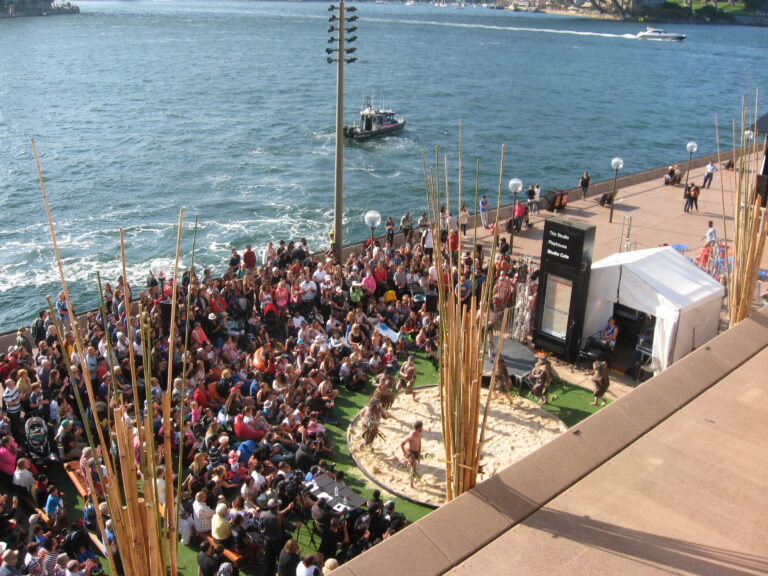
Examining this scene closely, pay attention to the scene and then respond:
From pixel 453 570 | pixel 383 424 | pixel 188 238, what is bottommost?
pixel 188 238

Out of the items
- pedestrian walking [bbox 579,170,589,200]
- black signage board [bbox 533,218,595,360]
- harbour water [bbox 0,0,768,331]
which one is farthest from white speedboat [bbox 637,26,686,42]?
black signage board [bbox 533,218,595,360]

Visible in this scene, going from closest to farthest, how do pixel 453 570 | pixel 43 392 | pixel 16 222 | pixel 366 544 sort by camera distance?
pixel 453 570, pixel 366 544, pixel 43 392, pixel 16 222

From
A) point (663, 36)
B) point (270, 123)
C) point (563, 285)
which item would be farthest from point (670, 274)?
point (663, 36)

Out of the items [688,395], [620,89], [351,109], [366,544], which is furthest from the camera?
[620,89]

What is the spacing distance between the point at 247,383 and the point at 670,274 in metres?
8.45

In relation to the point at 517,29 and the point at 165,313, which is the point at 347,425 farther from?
the point at 517,29

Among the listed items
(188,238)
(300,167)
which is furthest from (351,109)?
(188,238)

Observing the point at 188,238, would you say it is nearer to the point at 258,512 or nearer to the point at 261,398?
the point at 261,398

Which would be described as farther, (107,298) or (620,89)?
(620,89)

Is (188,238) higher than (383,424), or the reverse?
(383,424)

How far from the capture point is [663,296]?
14164 millimetres

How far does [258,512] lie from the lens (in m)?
9.81

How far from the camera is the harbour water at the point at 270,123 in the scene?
36.1m

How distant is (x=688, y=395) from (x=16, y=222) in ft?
114
